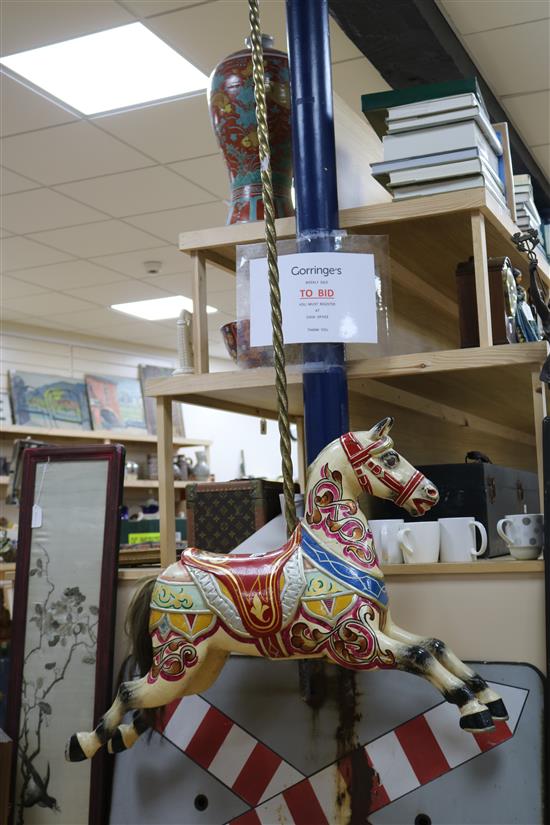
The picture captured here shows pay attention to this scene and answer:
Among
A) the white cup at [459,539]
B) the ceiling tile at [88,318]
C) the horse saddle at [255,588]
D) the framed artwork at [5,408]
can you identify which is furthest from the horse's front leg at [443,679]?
the framed artwork at [5,408]

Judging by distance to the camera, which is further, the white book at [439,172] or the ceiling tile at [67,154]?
the ceiling tile at [67,154]

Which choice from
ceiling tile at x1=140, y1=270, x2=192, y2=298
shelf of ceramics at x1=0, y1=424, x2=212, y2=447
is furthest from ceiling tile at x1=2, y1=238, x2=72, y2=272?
shelf of ceramics at x1=0, y1=424, x2=212, y2=447

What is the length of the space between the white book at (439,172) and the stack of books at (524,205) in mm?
857

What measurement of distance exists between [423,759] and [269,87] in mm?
1301

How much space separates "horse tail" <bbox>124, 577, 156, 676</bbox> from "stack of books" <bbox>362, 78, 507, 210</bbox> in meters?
0.90

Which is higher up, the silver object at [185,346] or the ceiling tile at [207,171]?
the ceiling tile at [207,171]

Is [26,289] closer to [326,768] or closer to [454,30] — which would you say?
[454,30]

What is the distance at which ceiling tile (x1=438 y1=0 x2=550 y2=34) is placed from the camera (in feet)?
10.6

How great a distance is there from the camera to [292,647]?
4.48 ft

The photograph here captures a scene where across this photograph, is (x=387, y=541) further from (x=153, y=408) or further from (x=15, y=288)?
(x=153, y=408)

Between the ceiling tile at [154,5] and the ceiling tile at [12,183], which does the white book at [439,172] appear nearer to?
the ceiling tile at [154,5]

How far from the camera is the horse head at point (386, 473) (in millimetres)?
1365

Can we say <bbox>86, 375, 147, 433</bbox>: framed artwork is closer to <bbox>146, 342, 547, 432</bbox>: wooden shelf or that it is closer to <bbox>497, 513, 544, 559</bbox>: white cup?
<bbox>146, 342, 547, 432</bbox>: wooden shelf

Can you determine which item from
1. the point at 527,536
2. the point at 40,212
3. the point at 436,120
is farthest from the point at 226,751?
the point at 40,212
